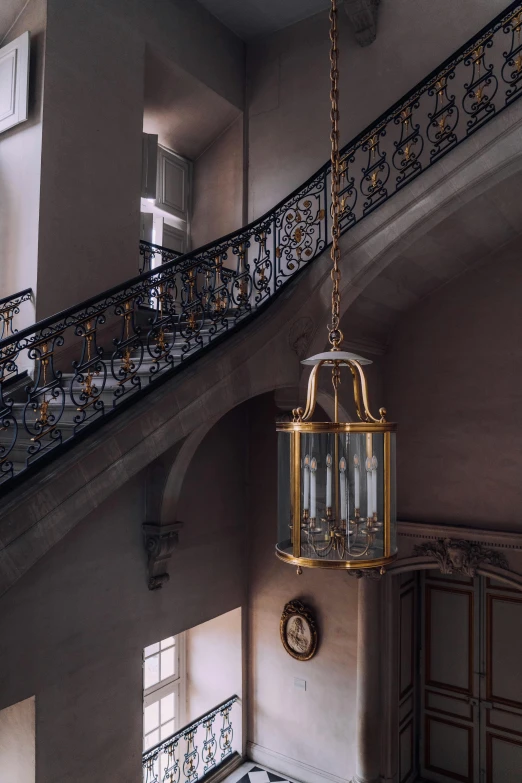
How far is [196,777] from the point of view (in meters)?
6.37

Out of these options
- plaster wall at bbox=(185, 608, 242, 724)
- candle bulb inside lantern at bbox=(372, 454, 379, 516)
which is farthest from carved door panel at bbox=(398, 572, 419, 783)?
candle bulb inside lantern at bbox=(372, 454, 379, 516)

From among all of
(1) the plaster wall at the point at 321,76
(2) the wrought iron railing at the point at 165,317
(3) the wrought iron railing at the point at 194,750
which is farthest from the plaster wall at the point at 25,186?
(3) the wrought iron railing at the point at 194,750

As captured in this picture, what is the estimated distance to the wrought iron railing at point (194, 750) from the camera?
19.7 feet

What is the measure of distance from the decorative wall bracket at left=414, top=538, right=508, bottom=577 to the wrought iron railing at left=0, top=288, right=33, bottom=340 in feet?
15.2

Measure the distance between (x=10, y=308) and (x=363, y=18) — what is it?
5.00 metres

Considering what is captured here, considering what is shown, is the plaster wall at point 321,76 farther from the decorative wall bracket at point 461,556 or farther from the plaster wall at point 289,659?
the decorative wall bracket at point 461,556

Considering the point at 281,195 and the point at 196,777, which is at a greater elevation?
the point at 281,195

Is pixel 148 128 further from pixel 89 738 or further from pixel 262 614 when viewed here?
pixel 89 738

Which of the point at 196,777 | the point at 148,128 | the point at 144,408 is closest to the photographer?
the point at 144,408

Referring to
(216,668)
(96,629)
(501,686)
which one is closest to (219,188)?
(96,629)

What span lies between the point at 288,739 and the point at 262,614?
1.39 meters

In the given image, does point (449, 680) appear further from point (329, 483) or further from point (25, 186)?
point (25, 186)

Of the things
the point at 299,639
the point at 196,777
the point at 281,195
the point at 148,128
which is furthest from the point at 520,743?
the point at 148,128

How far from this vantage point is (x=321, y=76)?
707 centimetres
